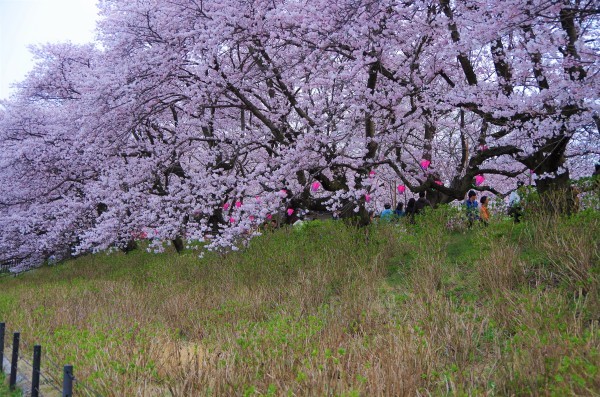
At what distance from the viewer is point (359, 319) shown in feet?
19.7

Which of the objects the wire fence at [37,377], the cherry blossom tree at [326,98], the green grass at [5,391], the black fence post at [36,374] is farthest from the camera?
the cherry blossom tree at [326,98]

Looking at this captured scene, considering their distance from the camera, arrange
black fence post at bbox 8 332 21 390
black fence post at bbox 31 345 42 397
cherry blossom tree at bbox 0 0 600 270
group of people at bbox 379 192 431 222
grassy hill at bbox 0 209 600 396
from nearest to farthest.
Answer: grassy hill at bbox 0 209 600 396, black fence post at bbox 31 345 42 397, black fence post at bbox 8 332 21 390, cherry blossom tree at bbox 0 0 600 270, group of people at bbox 379 192 431 222

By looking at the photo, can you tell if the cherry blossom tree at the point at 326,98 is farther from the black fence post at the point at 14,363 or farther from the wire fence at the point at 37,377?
the black fence post at the point at 14,363

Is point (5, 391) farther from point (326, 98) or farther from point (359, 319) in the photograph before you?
point (326, 98)

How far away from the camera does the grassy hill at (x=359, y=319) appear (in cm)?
411

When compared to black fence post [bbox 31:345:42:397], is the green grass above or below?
below

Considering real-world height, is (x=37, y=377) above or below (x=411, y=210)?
below

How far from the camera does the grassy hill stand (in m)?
4.11

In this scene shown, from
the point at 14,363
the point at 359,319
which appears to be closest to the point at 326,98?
the point at 359,319

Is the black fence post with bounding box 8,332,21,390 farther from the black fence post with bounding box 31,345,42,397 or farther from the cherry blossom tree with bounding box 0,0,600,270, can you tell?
the cherry blossom tree with bounding box 0,0,600,270

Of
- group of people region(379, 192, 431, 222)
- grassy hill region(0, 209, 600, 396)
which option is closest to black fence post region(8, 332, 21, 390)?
grassy hill region(0, 209, 600, 396)

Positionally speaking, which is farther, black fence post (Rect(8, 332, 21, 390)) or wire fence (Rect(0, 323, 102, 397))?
black fence post (Rect(8, 332, 21, 390))

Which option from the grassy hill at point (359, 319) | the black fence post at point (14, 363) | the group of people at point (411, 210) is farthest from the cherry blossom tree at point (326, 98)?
the black fence post at point (14, 363)

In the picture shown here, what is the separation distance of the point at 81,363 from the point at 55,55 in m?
15.3
